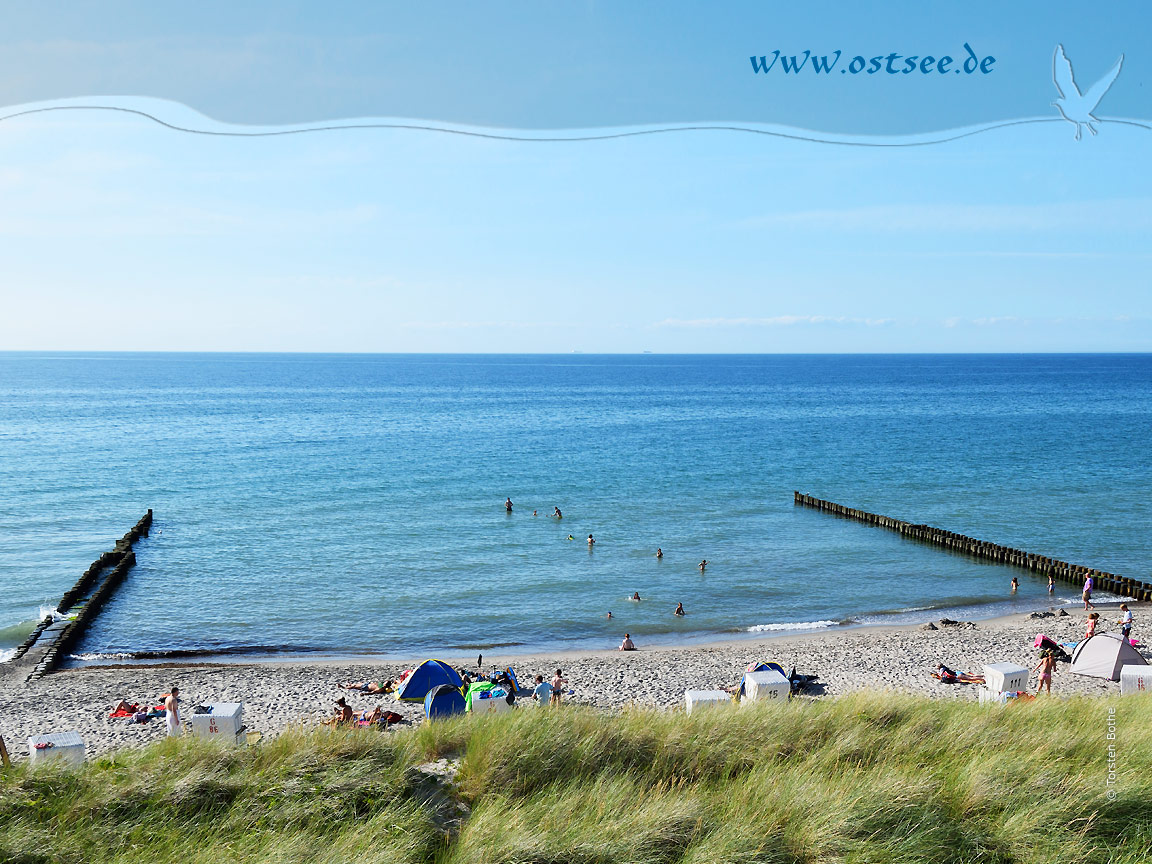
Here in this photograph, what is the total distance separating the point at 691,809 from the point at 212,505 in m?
46.2

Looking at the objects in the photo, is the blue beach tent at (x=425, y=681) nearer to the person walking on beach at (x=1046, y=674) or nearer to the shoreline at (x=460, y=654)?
the shoreline at (x=460, y=654)

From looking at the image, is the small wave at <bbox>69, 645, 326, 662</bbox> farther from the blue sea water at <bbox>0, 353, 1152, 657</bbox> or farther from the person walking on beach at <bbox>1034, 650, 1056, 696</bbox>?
the person walking on beach at <bbox>1034, 650, 1056, 696</bbox>

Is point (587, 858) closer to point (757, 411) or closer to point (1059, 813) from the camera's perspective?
point (1059, 813)

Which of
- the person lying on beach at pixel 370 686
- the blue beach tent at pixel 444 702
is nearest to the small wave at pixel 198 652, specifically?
Result: the person lying on beach at pixel 370 686

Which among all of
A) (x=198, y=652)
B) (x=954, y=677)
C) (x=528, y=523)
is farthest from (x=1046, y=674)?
(x=528, y=523)

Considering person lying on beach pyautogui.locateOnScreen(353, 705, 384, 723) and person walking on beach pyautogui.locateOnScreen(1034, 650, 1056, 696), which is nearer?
person lying on beach pyautogui.locateOnScreen(353, 705, 384, 723)

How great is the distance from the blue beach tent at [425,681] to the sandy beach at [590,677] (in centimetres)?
31

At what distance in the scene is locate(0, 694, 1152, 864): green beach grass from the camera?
214 inches

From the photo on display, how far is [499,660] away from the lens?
939 inches

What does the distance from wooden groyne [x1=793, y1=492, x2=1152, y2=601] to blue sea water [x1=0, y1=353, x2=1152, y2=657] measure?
2.92 feet

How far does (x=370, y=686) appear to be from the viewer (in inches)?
815

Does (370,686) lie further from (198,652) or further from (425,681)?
(198,652)

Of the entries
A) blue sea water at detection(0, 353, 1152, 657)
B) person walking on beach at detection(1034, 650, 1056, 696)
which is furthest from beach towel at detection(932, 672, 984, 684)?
blue sea water at detection(0, 353, 1152, 657)

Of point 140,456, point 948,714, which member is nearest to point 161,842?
point 948,714
